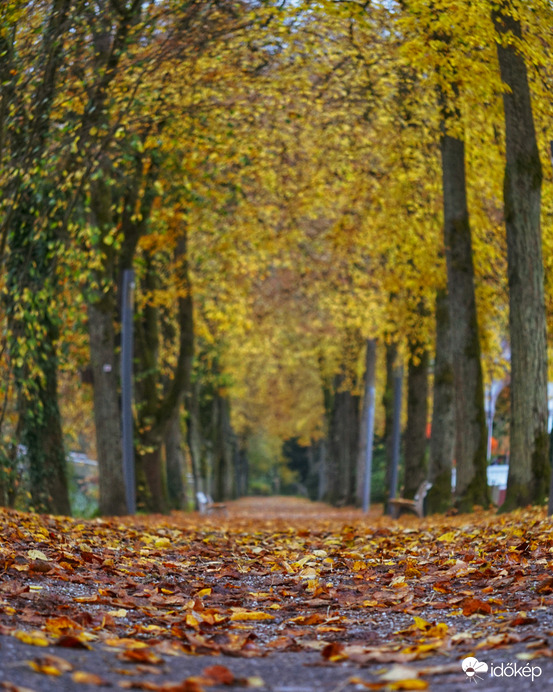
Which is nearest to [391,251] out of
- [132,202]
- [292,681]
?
[132,202]

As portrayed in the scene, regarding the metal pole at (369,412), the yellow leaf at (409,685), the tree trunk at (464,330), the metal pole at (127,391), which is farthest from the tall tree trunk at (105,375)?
the yellow leaf at (409,685)

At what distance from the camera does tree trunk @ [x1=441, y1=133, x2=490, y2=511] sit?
15102 mm

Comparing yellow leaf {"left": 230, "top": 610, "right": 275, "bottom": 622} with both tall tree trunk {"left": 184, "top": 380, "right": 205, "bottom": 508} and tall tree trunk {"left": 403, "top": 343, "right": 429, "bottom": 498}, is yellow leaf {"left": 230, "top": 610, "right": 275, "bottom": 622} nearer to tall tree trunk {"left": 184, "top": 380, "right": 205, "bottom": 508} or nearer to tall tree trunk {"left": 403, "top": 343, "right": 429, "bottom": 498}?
tall tree trunk {"left": 403, "top": 343, "right": 429, "bottom": 498}

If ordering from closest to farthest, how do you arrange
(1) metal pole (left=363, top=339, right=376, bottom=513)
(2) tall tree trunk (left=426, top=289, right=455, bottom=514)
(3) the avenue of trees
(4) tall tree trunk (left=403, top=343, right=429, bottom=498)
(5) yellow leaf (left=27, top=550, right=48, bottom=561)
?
(5) yellow leaf (left=27, top=550, right=48, bottom=561)
(3) the avenue of trees
(2) tall tree trunk (left=426, top=289, right=455, bottom=514)
(4) tall tree trunk (left=403, top=343, right=429, bottom=498)
(1) metal pole (left=363, top=339, right=376, bottom=513)

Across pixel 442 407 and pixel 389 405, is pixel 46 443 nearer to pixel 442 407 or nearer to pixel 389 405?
pixel 442 407

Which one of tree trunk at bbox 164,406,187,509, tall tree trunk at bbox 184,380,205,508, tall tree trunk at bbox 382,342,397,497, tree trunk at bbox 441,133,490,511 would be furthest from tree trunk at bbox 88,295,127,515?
tall tree trunk at bbox 184,380,205,508

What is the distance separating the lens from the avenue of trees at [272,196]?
38.3 feet

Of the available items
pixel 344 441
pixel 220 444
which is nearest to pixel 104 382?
pixel 344 441

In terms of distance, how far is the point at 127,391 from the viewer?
16.6 m

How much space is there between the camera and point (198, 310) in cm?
2773

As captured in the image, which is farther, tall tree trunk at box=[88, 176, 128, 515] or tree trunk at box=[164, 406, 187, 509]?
tree trunk at box=[164, 406, 187, 509]

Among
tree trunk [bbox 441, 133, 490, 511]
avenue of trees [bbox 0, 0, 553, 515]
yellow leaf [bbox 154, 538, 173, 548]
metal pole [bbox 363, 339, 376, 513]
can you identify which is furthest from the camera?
metal pole [bbox 363, 339, 376, 513]

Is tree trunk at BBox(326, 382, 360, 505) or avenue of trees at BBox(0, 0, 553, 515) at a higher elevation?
avenue of trees at BBox(0, 0, 553, 515)

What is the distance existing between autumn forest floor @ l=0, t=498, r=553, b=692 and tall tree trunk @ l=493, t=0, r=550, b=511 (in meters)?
2.68
